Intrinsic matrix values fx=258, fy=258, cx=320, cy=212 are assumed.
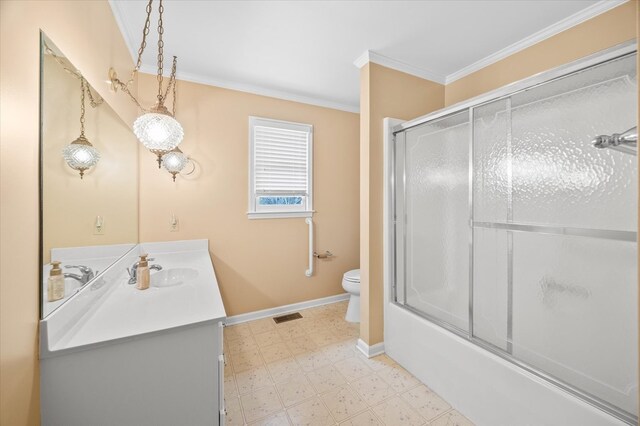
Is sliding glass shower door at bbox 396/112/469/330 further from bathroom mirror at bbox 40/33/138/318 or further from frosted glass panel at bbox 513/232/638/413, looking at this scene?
bathroom mirror at bbox 40/33/138/318

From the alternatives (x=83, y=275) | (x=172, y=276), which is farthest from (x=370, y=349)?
(x=83, y=275)

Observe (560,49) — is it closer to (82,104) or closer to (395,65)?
(395,65)

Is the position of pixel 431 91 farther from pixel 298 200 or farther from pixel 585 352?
pixel 585 352

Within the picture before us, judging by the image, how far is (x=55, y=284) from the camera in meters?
0.94

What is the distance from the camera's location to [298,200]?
9.52 ft

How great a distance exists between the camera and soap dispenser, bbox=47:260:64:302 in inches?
36.1

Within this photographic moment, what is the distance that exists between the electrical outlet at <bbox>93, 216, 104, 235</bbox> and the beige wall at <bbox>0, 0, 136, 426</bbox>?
1.71 feet

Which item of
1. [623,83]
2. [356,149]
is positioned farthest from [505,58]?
[356,149]

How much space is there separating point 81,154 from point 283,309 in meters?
2.21

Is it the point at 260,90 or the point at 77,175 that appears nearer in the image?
the point at 77,175

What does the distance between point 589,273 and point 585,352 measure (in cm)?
40

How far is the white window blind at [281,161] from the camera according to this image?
268 cm

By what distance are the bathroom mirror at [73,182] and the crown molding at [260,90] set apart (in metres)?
0.96

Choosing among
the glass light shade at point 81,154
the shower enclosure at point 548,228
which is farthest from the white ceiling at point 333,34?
the glass light shade at point 81,154
